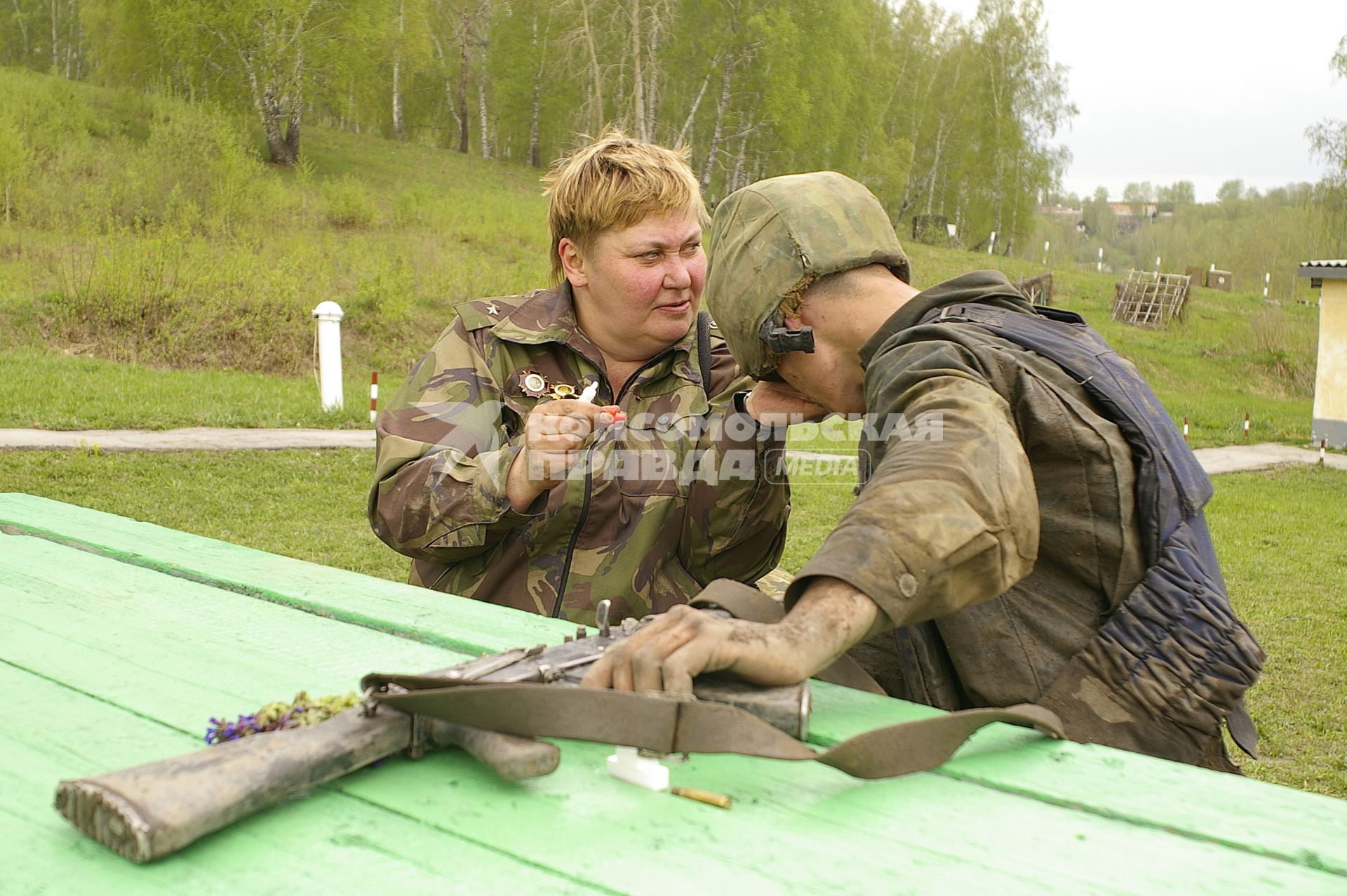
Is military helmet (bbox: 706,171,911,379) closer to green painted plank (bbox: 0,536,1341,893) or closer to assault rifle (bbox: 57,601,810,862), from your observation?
assault rifle (bbox: 57,601,810,862)

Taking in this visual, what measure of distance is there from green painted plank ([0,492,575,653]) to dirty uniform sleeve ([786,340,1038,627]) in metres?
0.71

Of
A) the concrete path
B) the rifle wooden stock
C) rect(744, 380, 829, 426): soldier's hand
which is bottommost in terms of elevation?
the concrete path

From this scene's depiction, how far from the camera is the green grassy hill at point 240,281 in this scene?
12109 mm

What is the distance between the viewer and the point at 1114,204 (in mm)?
128500

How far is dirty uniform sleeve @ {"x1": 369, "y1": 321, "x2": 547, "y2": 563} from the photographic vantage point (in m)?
2.56

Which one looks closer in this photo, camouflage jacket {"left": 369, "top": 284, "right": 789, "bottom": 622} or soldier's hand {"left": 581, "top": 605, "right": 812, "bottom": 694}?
soldier's hand {"left": 581, "top": 605, "right": 812, "bottom": 694}

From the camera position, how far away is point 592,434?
2602mm

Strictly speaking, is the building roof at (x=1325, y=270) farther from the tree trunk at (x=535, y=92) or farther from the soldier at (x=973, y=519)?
the tree trunk at (x=535, y=92)

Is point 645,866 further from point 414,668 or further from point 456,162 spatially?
point 456,162

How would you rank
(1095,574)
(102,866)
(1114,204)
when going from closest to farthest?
(102,866) < (1095,574) < (1114,204)

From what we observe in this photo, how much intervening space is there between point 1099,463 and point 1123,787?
0.53m

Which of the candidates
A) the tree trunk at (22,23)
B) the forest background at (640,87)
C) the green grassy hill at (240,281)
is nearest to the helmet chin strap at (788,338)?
the green grassy hill at (240,281)

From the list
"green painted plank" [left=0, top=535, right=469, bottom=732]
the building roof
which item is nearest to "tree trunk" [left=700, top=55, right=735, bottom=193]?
the building roof

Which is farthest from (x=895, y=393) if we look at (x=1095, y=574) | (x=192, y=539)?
(x=192, y=539)
